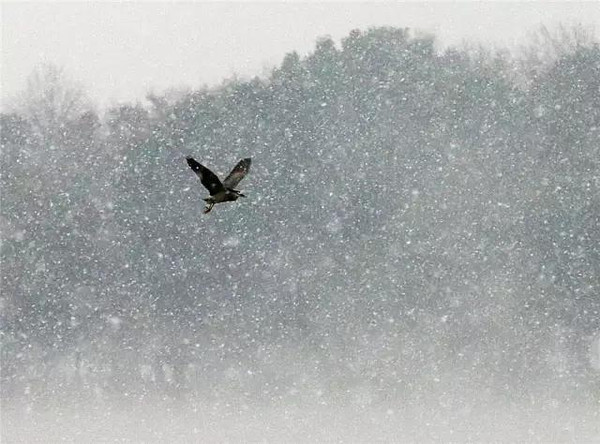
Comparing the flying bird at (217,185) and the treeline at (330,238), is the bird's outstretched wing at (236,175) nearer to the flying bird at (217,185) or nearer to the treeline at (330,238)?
the flying bird at (217,185)

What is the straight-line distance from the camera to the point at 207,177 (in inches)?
302

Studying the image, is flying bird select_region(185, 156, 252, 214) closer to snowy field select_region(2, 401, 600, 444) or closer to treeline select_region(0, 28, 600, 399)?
snowy field select_region(2, 401, 600, 444)

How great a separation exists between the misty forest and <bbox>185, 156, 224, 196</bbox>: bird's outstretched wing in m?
18.3

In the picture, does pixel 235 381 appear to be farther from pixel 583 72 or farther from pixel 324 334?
pixel 583 72

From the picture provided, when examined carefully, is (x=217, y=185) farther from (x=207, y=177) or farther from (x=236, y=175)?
(x=236, y=175)

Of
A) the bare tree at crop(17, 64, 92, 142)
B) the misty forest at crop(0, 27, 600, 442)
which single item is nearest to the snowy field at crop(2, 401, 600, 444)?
the misty forest at crop(0, 27, 600, 442)

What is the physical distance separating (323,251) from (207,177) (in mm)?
20675

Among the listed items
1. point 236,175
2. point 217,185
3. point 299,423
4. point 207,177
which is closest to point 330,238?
point 299,423

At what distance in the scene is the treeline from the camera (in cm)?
2702

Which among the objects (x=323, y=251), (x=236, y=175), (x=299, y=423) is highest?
(x=323, y=251)

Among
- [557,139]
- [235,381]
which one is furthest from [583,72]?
[235,381]

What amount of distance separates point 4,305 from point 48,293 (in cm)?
161

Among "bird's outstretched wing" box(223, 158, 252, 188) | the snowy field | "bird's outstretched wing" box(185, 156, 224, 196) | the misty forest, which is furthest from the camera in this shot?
the misty forest

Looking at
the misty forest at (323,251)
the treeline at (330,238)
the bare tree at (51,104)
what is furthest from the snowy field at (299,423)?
the bare tree at (51,104)
